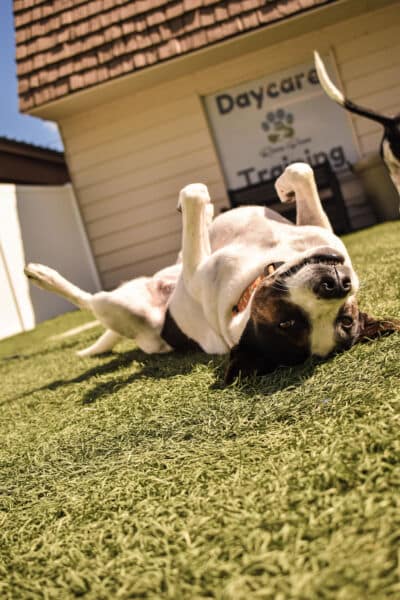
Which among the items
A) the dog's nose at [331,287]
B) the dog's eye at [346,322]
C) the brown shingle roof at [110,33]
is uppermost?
the brown shingle roof at [110,33]

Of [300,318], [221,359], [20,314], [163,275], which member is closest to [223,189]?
→ [20,314]

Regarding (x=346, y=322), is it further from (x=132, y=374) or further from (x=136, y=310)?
(x=136, y=310)

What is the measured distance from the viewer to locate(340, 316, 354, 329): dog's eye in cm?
227

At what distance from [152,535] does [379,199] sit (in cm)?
745

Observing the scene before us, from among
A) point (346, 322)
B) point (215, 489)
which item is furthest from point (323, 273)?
point (215, 489)

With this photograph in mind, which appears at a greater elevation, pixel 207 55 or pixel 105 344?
pixel 207 55

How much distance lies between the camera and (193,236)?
2.90 metres

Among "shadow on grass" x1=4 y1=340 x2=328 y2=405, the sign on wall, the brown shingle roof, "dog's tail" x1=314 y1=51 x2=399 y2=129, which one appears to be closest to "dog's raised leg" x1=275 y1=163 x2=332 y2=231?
"shadow on grass" x1=4 y1=340 x2=328 y2=405

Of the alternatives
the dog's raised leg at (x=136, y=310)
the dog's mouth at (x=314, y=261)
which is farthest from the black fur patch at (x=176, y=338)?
the dog's mouth at (x=314, y=261)

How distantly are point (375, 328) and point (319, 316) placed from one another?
1.12ft

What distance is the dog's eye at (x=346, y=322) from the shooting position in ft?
7.45

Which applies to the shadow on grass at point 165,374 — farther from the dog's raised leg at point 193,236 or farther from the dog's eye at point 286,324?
the dog's raised leg at point 193,236

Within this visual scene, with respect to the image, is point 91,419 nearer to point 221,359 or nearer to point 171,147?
point 221,359

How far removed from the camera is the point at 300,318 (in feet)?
6.97
